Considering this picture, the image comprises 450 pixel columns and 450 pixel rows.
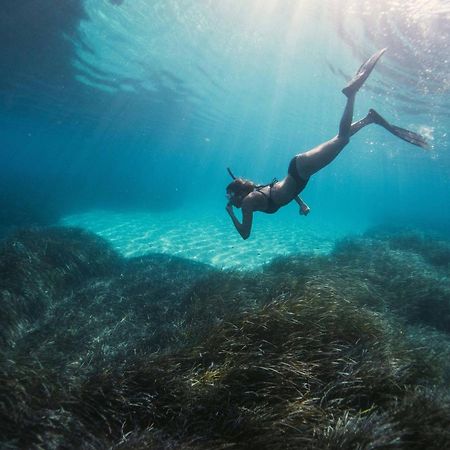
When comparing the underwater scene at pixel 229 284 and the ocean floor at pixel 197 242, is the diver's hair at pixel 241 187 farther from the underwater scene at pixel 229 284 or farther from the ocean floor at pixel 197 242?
the ocean floor at pixel 197 242

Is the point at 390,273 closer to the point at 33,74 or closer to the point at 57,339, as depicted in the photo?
the point at 57,339

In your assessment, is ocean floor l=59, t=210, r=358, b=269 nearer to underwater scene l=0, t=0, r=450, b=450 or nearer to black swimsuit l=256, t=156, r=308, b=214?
underwater scene l=0, t=0, r=450, b=450

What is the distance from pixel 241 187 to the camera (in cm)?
693

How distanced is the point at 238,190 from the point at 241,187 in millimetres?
96

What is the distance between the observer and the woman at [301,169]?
21.0 feet

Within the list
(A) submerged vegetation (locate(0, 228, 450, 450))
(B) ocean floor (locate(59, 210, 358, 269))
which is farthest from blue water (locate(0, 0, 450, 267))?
(A) submerged vegetation (locate(0, 228, 450, 450))

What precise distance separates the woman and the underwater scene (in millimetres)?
47

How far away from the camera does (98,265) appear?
11.0 metres

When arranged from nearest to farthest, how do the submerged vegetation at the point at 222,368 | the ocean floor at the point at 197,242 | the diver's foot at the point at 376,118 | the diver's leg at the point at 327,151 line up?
the submerged vegetation at the point at 222,368 < the diver's leg at the point at 327,151 < the diver's foot at the point at 376,118 < the ocean floor at the point at 197,242

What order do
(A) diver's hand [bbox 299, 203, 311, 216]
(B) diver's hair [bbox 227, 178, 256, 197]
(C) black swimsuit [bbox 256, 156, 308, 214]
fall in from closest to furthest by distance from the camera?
1. (C) black swimsuit [bbox 256, 156, 308, 214]
2. (B) diver's hair [bbox 227, 178, 256, 197]
3. (A) diver's hand [bbox 299, 203, 311, 216]

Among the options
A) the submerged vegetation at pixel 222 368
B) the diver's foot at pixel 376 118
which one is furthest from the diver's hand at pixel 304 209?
the diver's foot at pixel 376 118

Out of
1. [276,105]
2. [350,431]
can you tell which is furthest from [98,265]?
[276,105]

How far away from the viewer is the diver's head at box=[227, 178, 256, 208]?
6.91 metres

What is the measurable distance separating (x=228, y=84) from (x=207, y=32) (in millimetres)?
9370
